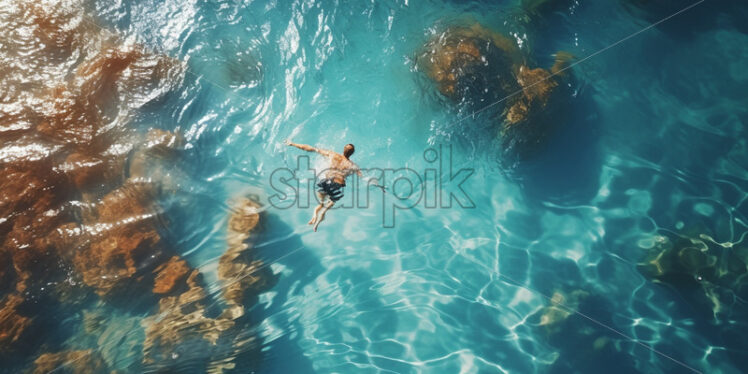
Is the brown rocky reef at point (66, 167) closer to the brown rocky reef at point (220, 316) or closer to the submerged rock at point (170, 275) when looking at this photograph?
the submerged rock at point (170, 275)

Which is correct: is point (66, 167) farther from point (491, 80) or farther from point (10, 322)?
point (491, 80)

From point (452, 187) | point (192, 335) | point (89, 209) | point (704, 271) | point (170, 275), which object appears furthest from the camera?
point (452, 187)

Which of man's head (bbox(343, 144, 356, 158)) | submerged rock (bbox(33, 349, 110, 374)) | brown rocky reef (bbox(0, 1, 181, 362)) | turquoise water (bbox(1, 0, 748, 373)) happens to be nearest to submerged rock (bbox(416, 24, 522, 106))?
turquoise water (bbox(1, 0, 748, 373))

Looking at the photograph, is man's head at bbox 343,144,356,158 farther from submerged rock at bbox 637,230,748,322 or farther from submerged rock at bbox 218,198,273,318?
submerged rock at bbox 637,230,748,322

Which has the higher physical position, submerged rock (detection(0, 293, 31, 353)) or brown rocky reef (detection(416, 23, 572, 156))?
brown rocky reef (detection(416, 23, 572, 156))

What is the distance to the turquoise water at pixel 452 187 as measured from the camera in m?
7.36

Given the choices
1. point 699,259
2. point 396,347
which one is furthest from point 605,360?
point 396,347

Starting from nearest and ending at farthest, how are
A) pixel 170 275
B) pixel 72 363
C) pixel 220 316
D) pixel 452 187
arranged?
pixel 72 363 < pixel 170 275 < pixel 220 316 < pixel 452 187

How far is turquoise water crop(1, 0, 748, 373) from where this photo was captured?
290 inches

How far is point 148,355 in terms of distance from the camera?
264 inches

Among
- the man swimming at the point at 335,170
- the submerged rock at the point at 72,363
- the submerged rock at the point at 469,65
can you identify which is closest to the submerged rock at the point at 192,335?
the submerged rock at the point at 72,363

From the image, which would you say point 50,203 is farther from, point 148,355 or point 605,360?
point 605,360

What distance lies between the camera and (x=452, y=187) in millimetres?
7922

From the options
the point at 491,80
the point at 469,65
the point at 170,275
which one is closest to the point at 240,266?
the point at 170,275
